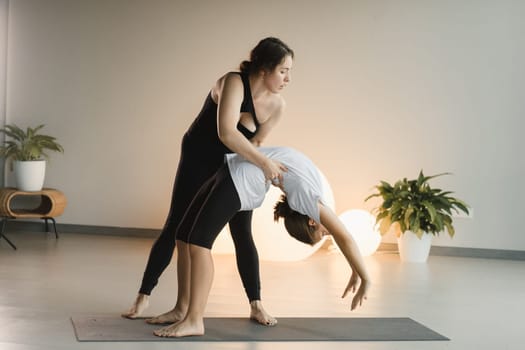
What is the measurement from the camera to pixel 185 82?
6.95m

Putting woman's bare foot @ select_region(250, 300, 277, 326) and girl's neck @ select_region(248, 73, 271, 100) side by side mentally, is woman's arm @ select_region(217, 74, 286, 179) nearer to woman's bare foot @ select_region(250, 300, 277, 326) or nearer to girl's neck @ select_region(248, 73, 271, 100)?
girl's neck @ select_region(248, 73, 271, 100)

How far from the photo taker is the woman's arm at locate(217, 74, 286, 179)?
139 inches

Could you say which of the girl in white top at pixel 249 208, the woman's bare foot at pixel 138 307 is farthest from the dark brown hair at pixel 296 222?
the woman's bare foot at pixel 138 307

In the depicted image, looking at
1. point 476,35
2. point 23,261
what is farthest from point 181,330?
point 476,35

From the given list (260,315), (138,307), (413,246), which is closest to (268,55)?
(260,315)

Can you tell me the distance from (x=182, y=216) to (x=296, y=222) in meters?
0.59

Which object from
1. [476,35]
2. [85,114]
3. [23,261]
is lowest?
[23,261]

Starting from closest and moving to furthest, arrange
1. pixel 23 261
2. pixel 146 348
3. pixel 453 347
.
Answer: pixel 146 348
pixel 453 347
pixel 23 261

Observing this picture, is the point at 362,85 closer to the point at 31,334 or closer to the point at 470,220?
the point at 470,220

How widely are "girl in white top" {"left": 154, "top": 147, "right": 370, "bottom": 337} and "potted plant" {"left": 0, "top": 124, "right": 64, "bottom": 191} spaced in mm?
3169

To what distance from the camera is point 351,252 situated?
343 cm

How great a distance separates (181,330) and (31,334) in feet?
2.06

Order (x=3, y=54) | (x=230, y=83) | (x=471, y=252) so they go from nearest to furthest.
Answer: (x=230, y=83)
(x=471, y=252)
(x=3, y=54)

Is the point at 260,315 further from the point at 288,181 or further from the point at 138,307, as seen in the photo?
the point at 288,181
